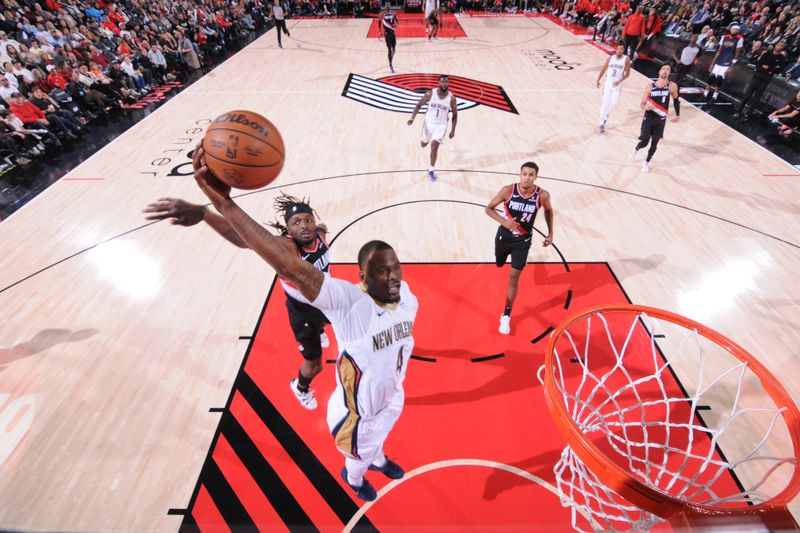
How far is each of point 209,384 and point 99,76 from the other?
9567 millimetres

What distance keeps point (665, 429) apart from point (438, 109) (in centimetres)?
490

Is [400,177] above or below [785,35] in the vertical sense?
below

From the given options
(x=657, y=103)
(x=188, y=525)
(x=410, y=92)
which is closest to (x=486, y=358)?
(x=188, y=525)

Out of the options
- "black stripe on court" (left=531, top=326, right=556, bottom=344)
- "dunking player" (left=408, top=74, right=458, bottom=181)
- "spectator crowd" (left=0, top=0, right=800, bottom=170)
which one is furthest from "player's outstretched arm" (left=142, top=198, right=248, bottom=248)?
"spectator crowd" (left=0, top=0, right=800, bottom=170)

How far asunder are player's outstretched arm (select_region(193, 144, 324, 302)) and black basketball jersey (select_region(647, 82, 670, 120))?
6.56m

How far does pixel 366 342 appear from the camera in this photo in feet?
6.76

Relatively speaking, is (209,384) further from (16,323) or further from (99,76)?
(99,76)

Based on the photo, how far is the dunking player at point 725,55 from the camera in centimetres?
943

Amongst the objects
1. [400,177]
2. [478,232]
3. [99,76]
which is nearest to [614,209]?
[478,232]

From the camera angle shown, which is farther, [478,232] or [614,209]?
[614,209]

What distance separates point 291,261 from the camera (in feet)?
5.57

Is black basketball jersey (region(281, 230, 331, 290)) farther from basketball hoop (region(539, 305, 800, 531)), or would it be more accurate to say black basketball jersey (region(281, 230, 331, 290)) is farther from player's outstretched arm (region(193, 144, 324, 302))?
basketball hoop (region(539, 305, 800, 531))

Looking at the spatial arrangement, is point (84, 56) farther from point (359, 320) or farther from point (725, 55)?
point (725, 55)

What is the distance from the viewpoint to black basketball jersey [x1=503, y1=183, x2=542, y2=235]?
3832 millimetres
